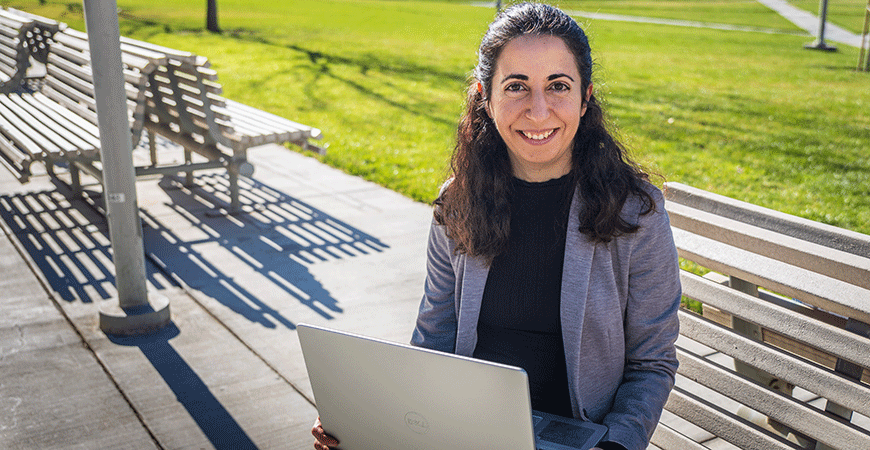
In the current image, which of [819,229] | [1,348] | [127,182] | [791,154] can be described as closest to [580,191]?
[819,229]

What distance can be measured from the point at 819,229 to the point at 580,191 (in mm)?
817

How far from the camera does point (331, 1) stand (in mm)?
38531

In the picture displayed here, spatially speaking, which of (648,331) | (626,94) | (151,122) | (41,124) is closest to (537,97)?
(648,331)

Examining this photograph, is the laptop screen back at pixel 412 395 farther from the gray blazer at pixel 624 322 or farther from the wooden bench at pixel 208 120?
the wooden bench at pixel 208 120

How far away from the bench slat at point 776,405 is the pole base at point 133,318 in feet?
9.75

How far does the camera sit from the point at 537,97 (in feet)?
6.89

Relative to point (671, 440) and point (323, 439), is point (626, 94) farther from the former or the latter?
point (323, 439)

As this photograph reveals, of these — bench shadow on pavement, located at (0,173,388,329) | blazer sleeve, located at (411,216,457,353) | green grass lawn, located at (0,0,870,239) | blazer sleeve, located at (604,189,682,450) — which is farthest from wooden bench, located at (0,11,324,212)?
blazer sleeve, located at (604,189,682,450)

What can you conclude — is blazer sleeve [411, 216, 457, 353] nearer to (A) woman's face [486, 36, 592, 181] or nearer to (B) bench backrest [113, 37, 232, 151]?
(A) woman's face [486, 36, 592, 181]

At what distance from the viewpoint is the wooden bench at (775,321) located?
2.10 metres

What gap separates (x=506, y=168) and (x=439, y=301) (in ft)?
1.42

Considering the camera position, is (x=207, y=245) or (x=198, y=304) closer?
(x=198, y=304)

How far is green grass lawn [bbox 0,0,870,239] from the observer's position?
7832 millimetres

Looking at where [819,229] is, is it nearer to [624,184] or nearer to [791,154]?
[624,184]
